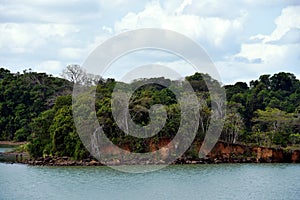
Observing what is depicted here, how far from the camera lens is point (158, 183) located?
93.6 ft

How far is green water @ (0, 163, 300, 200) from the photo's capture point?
2492cm

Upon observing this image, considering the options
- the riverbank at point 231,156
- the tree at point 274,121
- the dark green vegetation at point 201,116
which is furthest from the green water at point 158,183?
the tree at point 274,121

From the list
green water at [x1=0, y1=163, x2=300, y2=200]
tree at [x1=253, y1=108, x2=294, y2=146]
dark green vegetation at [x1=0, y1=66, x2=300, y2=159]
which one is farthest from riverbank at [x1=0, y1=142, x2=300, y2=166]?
tree at [x1=253, y1=108, x2=294, y2=146]

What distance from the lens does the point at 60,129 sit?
124 ft

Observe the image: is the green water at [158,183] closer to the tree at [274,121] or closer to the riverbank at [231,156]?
the riverbank at [231,156]

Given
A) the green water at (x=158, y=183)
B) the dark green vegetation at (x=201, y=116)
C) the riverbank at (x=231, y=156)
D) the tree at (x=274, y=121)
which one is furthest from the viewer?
the tree at (x=274, y=121)

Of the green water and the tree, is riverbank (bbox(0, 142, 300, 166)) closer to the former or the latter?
the green water

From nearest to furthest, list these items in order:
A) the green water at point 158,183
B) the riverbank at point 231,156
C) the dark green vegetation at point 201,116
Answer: the green water at point 158,183 < the riverbank at point 231,156 < the dark green vegetation at point 201,116

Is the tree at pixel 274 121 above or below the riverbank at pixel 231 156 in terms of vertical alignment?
above

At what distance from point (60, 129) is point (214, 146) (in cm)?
989

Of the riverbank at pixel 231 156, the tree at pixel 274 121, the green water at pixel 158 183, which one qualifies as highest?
the tree at pixel 274 121

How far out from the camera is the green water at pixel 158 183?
2492 cm

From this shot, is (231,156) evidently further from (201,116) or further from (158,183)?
(158,183)

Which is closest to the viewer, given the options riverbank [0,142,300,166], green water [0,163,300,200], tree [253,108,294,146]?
green water [0,163,300,200]
